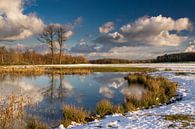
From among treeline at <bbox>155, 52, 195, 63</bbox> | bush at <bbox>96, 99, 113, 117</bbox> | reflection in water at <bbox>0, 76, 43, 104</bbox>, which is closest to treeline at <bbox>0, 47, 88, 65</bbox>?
treeline at <bbox>155, 52, 195, 63</bbox>

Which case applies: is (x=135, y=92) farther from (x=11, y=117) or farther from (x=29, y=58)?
(x=29, y=58)

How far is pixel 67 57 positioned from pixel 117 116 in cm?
8380

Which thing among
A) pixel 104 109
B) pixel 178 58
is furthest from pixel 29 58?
pixel 104 109

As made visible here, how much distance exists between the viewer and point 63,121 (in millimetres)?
12625

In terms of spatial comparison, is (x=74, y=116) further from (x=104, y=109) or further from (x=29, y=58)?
(x=29, y=58)

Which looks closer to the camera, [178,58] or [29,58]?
[29,58]

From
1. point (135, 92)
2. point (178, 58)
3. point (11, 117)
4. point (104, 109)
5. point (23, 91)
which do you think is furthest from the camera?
point (178, 58)

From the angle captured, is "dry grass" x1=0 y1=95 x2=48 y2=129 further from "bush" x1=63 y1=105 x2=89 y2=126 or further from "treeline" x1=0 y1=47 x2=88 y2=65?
"treeline" x1=0 y1=47 x2=88 y2=65

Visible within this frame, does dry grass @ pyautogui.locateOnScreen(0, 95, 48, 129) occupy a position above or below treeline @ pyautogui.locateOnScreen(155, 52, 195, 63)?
below

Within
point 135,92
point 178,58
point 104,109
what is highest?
point 178,58

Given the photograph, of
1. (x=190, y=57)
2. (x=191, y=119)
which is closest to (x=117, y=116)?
(x=191, y=119)

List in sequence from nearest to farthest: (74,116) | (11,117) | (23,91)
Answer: (11,117), (74,116), (23,91)

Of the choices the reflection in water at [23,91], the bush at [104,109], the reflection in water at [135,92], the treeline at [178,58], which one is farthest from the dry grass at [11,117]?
the treeline at [178,58]

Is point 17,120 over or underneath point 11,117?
underneath
